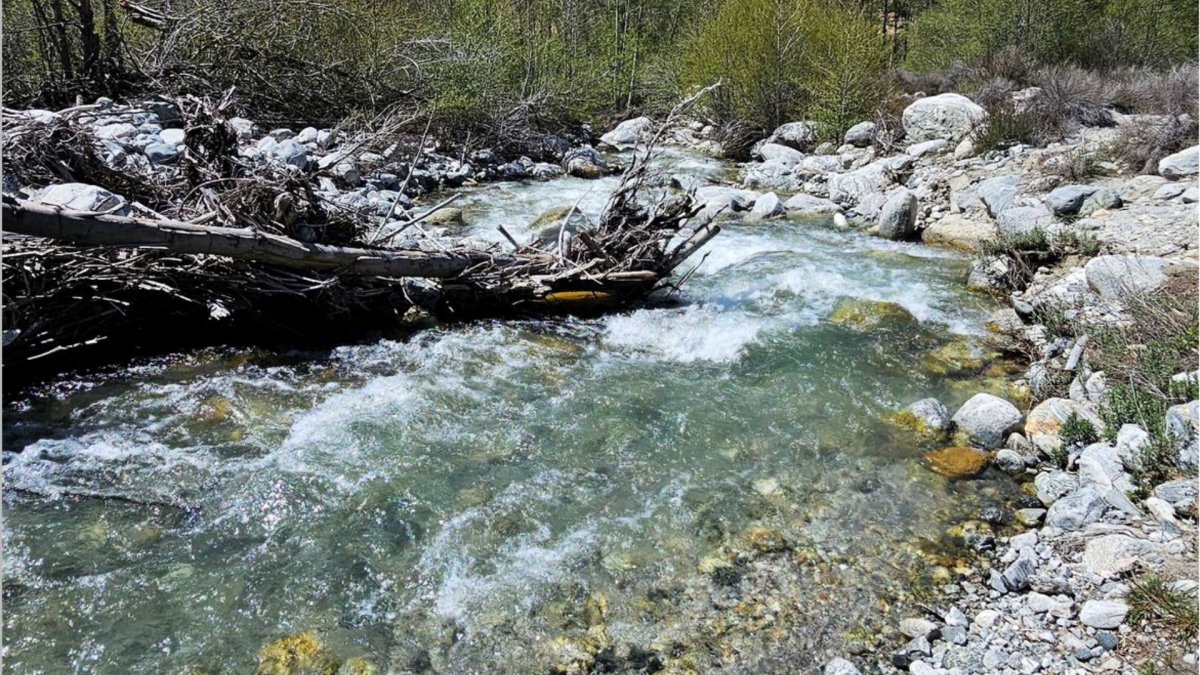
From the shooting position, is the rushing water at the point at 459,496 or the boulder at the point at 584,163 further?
the boulder at the point at 584,163

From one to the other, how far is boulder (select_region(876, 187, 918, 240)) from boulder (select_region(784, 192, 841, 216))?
1.34 meters

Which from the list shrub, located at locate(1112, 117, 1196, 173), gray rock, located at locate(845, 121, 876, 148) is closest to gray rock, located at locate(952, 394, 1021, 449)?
shrub, located at locate(1112, 117, 1196, 173)

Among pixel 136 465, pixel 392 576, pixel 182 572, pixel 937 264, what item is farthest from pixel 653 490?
pixel 937 264

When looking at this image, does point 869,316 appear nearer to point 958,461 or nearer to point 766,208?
point 958,461

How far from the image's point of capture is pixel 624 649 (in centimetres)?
321

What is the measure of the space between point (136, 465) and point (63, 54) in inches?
415

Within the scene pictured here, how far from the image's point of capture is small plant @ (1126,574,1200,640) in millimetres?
2857

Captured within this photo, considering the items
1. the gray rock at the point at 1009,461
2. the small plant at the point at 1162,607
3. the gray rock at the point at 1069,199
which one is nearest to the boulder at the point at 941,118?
the gray rock at the point at 1069,199

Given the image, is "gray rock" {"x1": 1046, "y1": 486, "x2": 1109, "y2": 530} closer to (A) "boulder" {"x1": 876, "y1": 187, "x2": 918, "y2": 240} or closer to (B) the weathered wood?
(B) the weathered wood

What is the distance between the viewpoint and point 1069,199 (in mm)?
8688

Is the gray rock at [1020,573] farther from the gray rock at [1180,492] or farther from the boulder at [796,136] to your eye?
the boulder at [796,136]

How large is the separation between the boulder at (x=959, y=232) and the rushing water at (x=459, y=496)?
3544 millimetres

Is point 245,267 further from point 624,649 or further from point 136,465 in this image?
point 624,649

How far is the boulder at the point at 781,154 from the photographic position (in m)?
14.6
